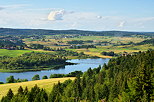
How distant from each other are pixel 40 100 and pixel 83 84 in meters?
28.1

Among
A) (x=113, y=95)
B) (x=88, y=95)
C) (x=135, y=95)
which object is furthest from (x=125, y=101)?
(x=88, y=95)

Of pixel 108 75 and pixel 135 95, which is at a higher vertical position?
pixel 135 95

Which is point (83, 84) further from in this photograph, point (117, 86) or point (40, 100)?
point (40, 100)

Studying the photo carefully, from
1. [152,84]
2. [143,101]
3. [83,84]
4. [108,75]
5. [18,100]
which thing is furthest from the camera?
[108,75]

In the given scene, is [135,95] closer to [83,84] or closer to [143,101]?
[143,101]

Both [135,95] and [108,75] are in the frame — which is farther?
[108,75]

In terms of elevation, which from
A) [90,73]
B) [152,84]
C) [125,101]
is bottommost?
[90,73]

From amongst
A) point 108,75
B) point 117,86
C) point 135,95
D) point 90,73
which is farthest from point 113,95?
point 90,73

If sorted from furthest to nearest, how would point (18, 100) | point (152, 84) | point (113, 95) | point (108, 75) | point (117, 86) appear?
point (108, 75)
point (117, 86)
point (113, 95)
point (18, 100)
point (152, 84)

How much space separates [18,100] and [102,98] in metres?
27.2

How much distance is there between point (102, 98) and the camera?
254 ft

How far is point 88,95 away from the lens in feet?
257

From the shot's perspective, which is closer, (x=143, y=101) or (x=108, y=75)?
(x=143, y=101)

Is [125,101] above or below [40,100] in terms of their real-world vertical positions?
above
